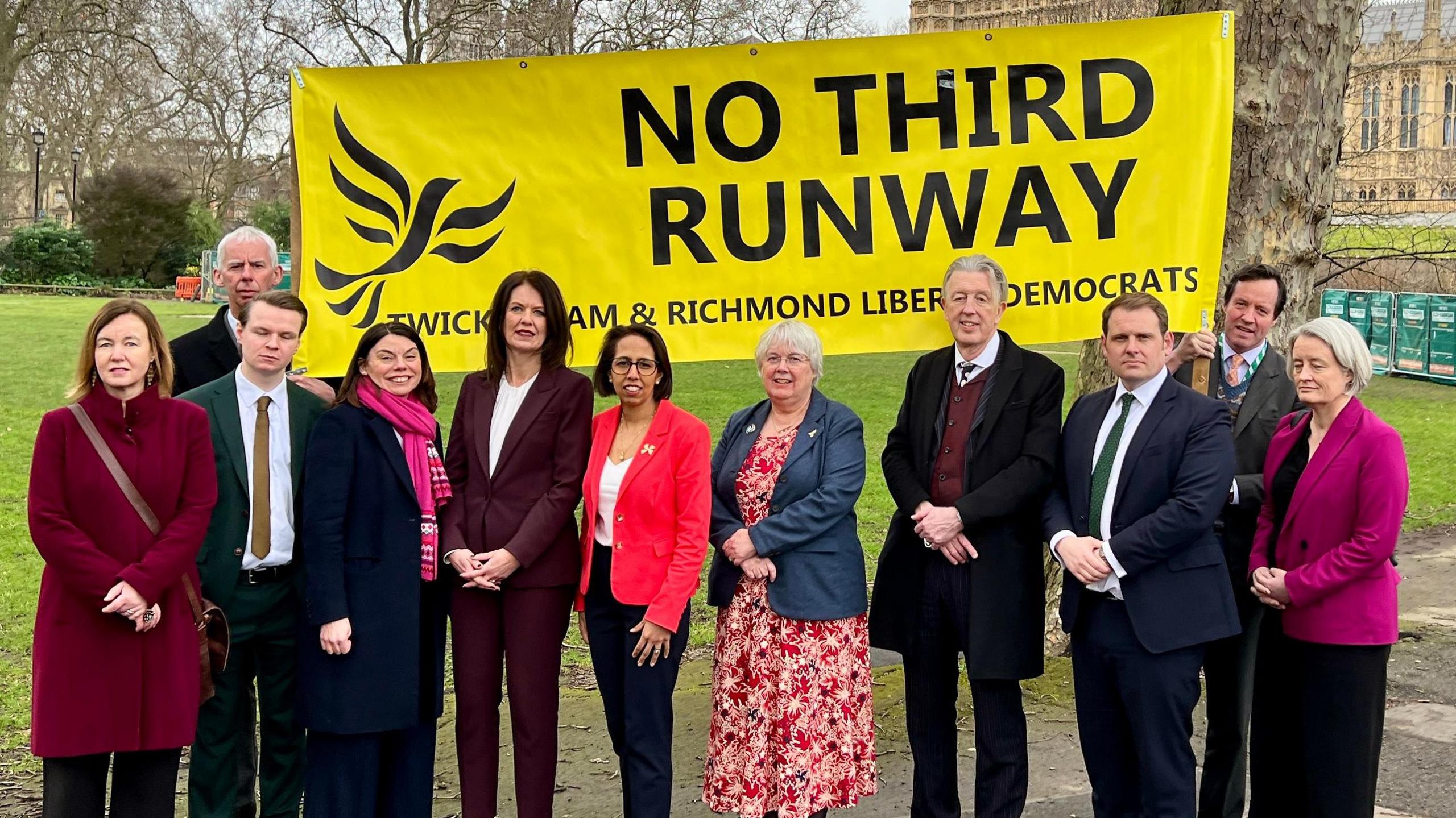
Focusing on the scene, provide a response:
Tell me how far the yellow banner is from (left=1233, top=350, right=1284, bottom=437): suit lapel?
568 mm

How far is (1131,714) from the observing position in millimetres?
4148

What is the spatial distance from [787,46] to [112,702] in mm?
3385

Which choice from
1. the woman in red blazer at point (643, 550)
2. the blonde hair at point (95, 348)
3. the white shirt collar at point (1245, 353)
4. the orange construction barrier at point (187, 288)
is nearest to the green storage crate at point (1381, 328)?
the white shirt collar at point (1245, 353)

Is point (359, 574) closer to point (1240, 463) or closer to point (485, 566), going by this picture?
point (485, 566)

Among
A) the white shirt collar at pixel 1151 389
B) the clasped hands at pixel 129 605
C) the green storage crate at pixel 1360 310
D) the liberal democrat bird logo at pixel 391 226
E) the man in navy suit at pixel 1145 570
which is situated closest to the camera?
the clasped hands at pixel 129 605

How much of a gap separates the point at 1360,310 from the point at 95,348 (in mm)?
25279

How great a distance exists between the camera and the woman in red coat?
12.3 feet

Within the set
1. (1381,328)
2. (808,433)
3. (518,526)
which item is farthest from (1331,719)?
(1381,328)

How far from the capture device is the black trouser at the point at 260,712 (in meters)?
4.32

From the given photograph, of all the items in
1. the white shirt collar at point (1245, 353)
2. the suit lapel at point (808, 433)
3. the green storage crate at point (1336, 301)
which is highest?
the green storage crate at point (1336, 301)

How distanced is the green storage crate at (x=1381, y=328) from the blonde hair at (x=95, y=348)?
2421 centimetres

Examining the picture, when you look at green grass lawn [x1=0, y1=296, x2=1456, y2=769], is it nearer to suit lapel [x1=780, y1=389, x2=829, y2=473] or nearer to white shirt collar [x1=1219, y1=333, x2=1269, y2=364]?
suit lapel [x1=780, y1=389, x2=829, y2=473]

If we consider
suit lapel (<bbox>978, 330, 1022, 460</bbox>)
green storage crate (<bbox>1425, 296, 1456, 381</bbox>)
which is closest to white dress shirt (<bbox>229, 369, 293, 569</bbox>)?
suit lapel (<bbox>978, 330, 1022, 460</bbox>)

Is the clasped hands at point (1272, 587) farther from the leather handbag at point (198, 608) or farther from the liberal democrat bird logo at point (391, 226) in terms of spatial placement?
the leather handbag at point (198, 608)
